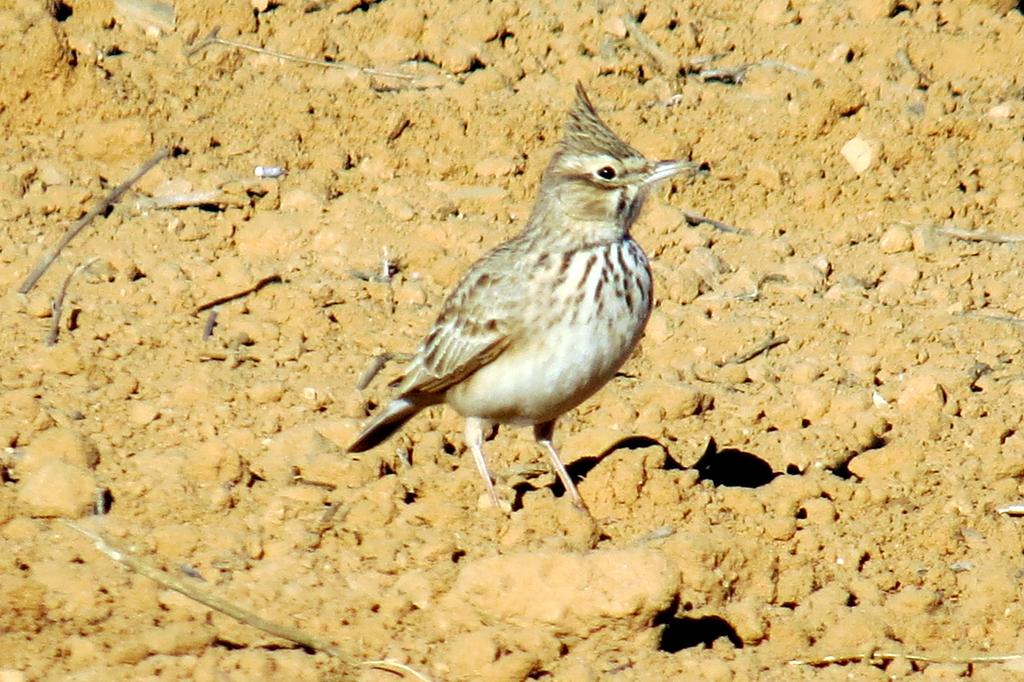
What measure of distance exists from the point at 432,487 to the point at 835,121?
13.8ft

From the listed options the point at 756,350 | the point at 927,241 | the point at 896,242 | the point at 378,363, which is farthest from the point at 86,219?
the point at 927,241

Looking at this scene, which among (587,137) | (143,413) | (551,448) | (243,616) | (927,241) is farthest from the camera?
(927,241)

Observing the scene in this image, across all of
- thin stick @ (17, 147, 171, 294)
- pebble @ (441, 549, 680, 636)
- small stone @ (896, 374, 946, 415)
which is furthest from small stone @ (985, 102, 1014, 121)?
pebble @ (441, 549, 680, 636)

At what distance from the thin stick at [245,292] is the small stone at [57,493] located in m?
1.88

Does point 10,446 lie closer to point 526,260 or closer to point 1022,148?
point 526,260

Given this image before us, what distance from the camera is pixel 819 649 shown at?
5.49 m

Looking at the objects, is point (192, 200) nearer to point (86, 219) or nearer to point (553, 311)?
point (86, 219)

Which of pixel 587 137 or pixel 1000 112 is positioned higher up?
pixel 1000 112

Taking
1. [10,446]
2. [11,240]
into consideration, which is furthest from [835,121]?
[10,446]

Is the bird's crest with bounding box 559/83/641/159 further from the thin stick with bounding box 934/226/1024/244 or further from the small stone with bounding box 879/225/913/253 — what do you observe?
the thin stick with bounding box 934/226/1024/244

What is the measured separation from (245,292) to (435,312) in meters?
0.84

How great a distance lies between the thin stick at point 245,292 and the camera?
7.75 metres

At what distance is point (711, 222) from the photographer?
30.1 feet

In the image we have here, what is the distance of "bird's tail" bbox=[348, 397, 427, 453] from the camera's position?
6.64m
